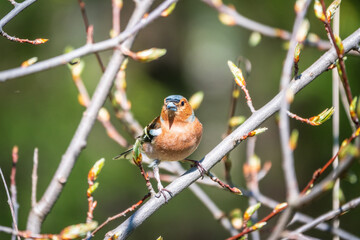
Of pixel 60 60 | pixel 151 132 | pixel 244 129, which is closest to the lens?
pixel 60 60

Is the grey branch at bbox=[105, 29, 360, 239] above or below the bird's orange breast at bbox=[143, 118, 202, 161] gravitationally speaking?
below

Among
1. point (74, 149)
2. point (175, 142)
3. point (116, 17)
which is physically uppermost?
point (116, 17)

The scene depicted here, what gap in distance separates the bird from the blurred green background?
6.48 feet

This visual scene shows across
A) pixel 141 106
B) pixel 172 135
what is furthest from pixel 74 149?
pixel 141 106

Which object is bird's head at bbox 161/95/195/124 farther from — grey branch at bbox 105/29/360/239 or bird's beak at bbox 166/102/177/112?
grey branch at bbox 105/29/360/239

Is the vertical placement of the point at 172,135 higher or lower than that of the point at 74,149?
higher

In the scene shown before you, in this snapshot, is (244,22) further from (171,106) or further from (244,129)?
(244,129)

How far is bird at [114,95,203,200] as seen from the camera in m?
2.89

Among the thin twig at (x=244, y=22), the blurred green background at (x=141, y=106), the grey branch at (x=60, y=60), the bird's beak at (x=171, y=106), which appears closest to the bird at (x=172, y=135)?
the bird's beak at (x=171, y=106)

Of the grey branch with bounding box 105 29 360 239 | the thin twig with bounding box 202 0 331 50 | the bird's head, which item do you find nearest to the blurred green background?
the thin twig with bounding box 202 0 331 50

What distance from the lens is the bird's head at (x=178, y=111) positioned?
3.02 metres

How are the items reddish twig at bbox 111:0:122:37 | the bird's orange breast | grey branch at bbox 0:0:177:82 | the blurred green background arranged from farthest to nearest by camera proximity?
the blurred green background < the bird's orange breast < reddish twig at bbox 111:0:122:37 < grey branch at bbox 0:0:177:82

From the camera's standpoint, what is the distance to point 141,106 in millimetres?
5820

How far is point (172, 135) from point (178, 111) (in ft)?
0.62
